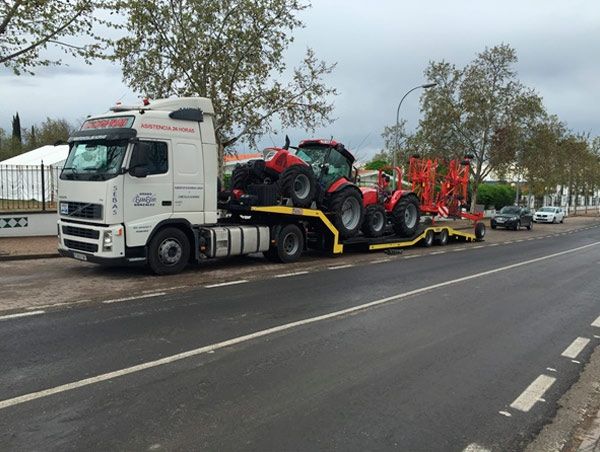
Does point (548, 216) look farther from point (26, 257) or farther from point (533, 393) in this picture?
point (533, 393)

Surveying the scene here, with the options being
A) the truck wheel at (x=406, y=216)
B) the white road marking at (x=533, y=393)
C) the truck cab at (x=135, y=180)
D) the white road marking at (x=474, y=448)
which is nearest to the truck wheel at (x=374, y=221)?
the truck wheel at (x=406, y=216)

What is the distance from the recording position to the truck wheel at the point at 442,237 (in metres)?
19.3

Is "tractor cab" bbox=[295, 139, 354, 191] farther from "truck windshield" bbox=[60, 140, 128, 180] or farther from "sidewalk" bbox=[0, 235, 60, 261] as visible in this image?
"sidewalk" bbox=[0, 235, 60, 261]

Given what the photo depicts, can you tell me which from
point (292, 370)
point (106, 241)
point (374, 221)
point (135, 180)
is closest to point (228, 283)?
point (106, 241)

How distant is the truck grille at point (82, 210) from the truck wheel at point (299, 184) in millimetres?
4593

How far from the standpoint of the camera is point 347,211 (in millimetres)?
14773

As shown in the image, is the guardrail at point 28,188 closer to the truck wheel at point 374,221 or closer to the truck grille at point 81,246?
the truck grille at point 81,246

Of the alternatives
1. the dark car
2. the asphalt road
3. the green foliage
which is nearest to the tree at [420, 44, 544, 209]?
the dark car

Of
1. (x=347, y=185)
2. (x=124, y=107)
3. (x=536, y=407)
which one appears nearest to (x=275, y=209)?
(x=347, y=185)

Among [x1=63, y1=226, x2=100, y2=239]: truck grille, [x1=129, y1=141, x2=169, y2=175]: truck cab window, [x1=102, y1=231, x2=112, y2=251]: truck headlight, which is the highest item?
[x1=129, y1=141, x2=169, y2=175]: truck cab window

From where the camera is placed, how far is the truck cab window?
984 cm

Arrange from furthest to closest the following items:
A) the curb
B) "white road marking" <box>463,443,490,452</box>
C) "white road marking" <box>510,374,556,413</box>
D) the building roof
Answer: the building roof < the curb < "white road marking" <box>510,374,556,413</box> < "white road marking" <box>463,443,490,452</box>

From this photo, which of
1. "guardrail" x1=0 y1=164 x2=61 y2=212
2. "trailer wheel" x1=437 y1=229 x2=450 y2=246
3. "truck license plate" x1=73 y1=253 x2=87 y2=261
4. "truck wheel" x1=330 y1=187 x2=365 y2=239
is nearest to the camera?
"truck license plate" x1=73 y1=253 x2=87 y2=261

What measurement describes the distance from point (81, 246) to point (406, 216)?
10735 millimetres
